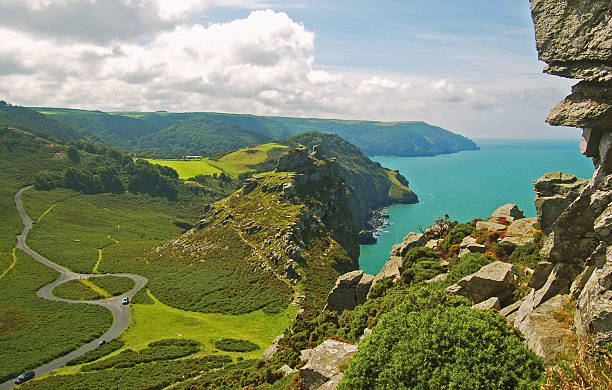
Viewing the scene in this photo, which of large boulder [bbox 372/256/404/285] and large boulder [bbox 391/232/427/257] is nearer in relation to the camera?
large boulder [bbox 372/256/404/285]

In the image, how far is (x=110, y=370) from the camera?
151 feet

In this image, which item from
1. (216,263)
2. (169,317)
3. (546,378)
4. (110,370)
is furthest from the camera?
(216,263)

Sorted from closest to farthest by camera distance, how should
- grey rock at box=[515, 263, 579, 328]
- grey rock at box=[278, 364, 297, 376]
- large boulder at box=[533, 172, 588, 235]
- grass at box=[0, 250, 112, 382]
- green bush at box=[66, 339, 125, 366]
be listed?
1. grey rock at box=[515, 263, 579, 328]
2. large boulder at box=[533, 172, 588, 235]
3. grey rock at box=[278, 364, 297, 376]
4. green bush at box=[66, 339, 125, 366]
5. grass at box=[0, 250, 112, 382]

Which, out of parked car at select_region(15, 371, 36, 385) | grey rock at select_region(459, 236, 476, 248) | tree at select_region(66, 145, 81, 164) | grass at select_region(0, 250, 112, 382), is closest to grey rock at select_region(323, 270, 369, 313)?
grey rock at select_region(459, 236, 476, 248)

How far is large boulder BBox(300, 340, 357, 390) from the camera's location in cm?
1795

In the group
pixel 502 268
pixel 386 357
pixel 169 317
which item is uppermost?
pixel 502 268

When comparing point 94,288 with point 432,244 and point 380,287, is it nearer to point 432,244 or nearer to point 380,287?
point 380,287

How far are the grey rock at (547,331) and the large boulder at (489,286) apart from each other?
15.6 ft

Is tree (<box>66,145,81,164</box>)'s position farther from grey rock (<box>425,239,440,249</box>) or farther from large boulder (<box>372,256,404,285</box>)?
grey rock (<box>425,239,440,249</box>)

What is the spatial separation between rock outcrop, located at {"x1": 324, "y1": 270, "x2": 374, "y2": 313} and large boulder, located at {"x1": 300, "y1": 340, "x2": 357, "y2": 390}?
48.1ft

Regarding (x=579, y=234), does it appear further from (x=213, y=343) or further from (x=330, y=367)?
(x=213, y=343)

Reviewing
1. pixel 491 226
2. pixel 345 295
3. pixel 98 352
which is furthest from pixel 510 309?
pixel 98 352

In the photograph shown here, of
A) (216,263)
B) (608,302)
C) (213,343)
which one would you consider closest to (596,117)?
(608,302)

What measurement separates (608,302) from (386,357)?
7.44 metres
